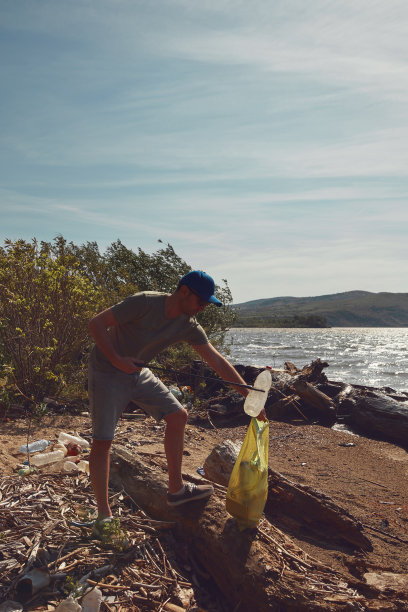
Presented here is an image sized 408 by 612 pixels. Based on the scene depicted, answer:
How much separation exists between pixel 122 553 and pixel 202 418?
19.8 ft

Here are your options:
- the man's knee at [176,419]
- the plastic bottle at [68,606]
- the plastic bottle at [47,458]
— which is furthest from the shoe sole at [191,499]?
the plastic bottle at [47,458]

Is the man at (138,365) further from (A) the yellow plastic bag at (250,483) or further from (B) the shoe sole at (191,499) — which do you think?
(A) the yellow plastic bag at (250,483)

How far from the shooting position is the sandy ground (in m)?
4.61

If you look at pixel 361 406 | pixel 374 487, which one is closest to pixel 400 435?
pixel 361 406

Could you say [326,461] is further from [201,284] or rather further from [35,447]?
[201,284]

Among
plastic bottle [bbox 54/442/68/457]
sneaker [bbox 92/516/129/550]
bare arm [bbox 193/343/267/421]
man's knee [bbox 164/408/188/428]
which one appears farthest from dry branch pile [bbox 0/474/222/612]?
plastic bottle [bbox 54/442/68/457]

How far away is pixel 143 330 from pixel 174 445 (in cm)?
88

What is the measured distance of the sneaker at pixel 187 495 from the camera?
3633 mm

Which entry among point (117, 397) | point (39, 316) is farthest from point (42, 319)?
point (117, 397)

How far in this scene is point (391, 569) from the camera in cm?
396

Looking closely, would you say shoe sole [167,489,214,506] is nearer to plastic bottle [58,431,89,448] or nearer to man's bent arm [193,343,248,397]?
man's bent arm [193,343,248,397]

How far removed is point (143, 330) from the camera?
11.7 ft

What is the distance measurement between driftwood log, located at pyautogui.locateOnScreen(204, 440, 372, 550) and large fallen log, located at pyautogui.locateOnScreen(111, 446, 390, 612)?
1067 mm

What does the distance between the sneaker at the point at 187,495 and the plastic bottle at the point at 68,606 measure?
39.7 inches
